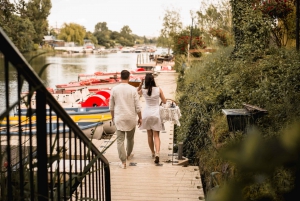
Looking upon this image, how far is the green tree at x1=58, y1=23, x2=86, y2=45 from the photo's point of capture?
533 feet

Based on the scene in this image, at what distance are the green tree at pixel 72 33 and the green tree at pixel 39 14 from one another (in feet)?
198

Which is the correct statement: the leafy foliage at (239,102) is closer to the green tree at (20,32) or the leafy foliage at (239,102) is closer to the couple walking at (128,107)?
the couple walking at (128,107)

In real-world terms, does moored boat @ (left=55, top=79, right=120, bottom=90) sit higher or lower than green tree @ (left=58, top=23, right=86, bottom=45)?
lower

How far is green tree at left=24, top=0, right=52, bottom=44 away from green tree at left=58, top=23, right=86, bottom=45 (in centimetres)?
6037

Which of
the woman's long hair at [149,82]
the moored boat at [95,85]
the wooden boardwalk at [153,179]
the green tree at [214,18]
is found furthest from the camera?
the green tree at [214,18]

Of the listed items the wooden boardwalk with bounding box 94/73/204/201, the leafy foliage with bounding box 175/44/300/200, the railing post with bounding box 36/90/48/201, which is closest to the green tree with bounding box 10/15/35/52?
the leafy foliage with bounding box 175/44/300/200

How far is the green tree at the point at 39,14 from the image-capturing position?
3738 inches

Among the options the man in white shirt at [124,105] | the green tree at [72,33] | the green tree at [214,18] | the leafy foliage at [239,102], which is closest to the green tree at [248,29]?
the leafy foliage at [239,102]

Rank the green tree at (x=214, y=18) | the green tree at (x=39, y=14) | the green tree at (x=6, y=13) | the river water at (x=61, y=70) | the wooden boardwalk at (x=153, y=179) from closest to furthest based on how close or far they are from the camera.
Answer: the wooden boardwalk at (x=153, y=179)
the green tree at (x=214, y=18)
the river water at (x=61, y=70)
the green tree at (x=6, y=13)
the green tree at (x=39, y=14)

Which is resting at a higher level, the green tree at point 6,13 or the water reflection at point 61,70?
the green tree at point 6,13

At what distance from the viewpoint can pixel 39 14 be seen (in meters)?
98.3

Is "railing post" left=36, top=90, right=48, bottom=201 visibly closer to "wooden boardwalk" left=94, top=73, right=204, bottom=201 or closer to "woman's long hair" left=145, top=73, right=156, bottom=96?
"wooden boardwalk" left=94, top=73, right=204, bottom=201

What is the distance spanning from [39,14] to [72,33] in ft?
226

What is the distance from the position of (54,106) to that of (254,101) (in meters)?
5.75
